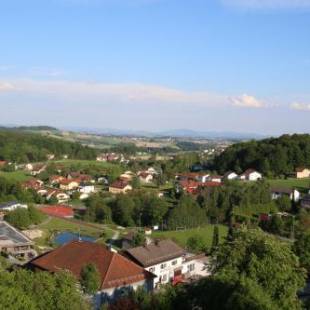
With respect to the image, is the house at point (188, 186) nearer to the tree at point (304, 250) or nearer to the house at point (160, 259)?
the house at point (160, 259)

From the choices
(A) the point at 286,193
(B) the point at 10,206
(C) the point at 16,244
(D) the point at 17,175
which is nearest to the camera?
(C) the point at 16,244

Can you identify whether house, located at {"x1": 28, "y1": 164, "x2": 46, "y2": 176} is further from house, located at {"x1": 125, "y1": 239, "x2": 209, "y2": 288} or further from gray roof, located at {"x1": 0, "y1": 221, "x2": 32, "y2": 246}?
house, located at {"x1": 125, "y1": 239, "x2": 209, "y2": 288}

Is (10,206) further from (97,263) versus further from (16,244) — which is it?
(97,263)

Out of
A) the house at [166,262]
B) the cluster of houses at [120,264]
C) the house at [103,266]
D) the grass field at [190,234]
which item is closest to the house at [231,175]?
the grass field at [190,234]

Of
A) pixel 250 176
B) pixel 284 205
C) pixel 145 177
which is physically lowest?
pixel 145 177

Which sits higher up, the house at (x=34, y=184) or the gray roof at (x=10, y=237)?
the gray roof at (x=10, y=237)

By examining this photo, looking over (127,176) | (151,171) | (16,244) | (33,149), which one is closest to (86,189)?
(127,176)

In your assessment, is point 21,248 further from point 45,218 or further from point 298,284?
point 298,284
